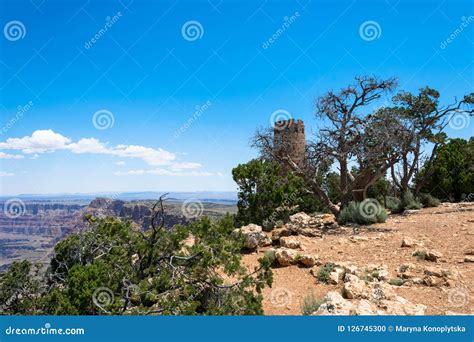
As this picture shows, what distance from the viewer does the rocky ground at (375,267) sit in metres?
6.07

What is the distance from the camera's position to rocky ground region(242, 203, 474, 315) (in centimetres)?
607

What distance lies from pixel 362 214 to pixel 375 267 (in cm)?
571

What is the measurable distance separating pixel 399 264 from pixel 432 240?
2323 millimetres

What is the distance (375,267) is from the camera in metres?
7.93

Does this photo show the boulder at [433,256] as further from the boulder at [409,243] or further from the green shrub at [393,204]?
the green shrub at [393,204]

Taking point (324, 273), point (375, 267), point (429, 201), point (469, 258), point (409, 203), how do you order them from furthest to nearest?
point (429, 201), point (409, 203), point (469, 258), point (375, 267), point (324, 273)

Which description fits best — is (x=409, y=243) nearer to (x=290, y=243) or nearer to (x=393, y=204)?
(x=290, y=243)

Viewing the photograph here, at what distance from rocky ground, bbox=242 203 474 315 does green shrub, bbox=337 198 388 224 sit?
474mm

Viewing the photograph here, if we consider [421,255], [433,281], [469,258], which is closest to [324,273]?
[433,281]

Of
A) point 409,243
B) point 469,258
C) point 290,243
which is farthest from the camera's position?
point 290,243

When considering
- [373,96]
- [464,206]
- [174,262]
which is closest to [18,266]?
[174,262]

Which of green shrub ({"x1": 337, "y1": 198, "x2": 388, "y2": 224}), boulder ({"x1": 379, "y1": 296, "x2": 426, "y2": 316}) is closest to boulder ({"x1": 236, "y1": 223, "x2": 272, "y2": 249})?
green shrub ({"x1": 337, "y1": 198, "x2": 388, "y2": 224})

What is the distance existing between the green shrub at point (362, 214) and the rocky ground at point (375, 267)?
18.7 inches

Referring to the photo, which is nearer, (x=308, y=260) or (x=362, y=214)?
(x=308, y=260)
